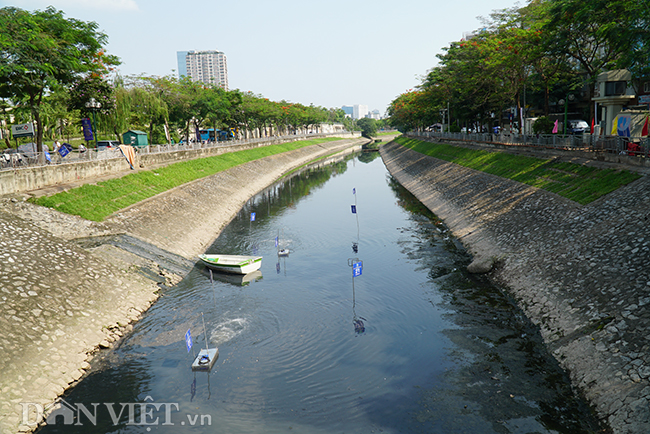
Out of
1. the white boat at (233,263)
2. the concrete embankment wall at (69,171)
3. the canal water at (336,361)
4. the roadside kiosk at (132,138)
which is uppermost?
the roadside kiosk at (132,138)

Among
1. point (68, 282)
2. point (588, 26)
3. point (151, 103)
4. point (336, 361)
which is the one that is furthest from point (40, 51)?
point (588, 26)

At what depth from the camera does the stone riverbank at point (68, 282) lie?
13812mm

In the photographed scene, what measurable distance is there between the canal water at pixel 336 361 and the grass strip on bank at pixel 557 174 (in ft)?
25.1

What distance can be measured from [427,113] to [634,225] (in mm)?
82089

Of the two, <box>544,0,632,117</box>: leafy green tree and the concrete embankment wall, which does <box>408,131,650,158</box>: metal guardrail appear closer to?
<box>544,0,632,117</box>: leafy green tree

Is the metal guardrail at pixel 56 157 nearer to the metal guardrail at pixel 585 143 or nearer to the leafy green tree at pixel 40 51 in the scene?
the leafy green tree at pixel 40 51

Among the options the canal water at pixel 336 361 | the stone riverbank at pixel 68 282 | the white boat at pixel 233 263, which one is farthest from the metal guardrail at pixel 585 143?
the stone riverbank at pixel 68 282

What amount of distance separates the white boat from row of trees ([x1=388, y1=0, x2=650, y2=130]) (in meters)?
26.6

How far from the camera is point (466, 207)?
35562mm

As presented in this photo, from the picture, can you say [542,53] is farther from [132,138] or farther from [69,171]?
[132,138]

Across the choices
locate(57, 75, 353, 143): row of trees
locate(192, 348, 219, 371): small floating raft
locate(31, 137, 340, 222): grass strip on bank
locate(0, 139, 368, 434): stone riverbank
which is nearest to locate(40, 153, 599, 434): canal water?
locate(192, 348, 219, 371): small floating raft

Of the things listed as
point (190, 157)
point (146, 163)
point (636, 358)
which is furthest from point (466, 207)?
point (190, 157)

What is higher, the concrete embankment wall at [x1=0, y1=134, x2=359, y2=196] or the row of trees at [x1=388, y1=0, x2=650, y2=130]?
the row of trees at [x1=388, y1=0, x2=650, y2=130]

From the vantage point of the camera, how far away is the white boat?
25.0 meters
